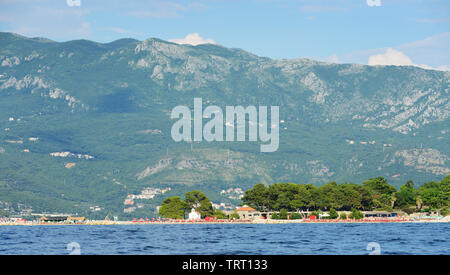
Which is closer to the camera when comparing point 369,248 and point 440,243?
point 369,248

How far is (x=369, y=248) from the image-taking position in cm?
9344

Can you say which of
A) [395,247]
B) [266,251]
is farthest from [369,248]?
[266,251]
